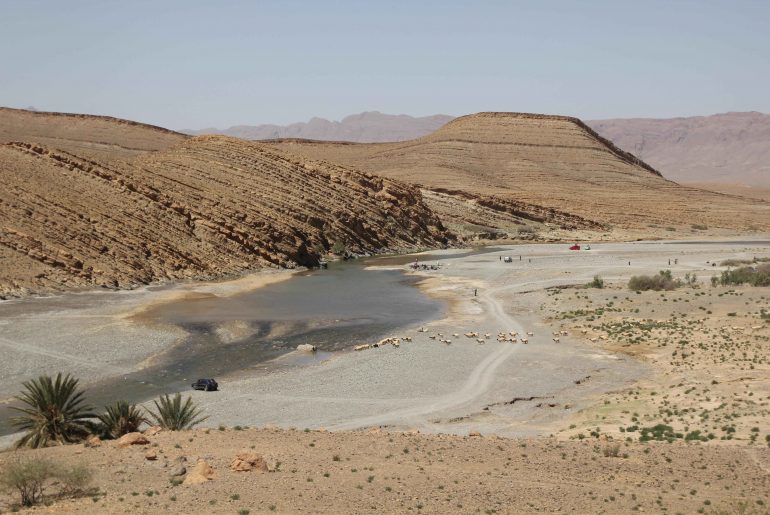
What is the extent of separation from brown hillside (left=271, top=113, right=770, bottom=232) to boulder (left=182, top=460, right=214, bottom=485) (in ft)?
251

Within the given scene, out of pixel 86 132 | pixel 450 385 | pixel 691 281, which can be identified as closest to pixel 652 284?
pixel 691 281

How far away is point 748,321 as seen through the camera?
33.7 m

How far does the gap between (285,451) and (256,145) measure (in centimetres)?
6851

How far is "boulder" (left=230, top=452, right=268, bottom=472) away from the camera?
47.9 feet

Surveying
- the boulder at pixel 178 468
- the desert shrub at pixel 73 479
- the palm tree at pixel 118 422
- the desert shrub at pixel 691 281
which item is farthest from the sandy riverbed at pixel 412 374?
the desert shrub at pixel 73 479

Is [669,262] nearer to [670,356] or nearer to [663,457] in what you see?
[670,356]

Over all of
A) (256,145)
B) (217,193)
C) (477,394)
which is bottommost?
(477,394)

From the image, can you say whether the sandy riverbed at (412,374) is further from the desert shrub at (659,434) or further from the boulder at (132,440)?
the boulder at (132,440)

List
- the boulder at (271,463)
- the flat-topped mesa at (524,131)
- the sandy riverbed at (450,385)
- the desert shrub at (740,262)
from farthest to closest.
→ the flat-topped mesa at (524,131) → the desert shrub at (740,262) → the sandy riverbed at (450,385) → the boulder at (271,463)

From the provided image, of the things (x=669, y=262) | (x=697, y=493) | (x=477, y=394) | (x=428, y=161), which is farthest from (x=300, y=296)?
(x=428, y=161)

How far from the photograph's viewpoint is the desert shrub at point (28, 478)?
12844 millimetres

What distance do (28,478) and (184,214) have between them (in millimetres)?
48871

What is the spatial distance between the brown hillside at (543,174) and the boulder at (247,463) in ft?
250

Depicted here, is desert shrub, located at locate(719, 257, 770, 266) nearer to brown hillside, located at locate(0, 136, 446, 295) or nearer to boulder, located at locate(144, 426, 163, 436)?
brown hillside, located at locate(0, 136, 446, 295)
